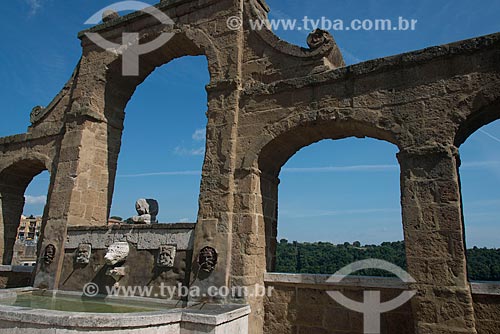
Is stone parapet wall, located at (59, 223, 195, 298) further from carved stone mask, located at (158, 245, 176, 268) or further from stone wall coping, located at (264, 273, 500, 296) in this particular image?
stone wall coping, located at (264, 273, 500, 296)

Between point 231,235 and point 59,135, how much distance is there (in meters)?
4.83

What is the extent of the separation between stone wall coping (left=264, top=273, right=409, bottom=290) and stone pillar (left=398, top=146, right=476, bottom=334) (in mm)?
327

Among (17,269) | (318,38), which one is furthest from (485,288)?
(17,269)

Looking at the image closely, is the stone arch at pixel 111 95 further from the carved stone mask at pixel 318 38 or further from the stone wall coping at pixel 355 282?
the stone wall coping at pixel 355 282

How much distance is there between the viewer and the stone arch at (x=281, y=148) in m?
5.34

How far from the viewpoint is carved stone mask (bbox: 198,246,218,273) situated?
210 inches

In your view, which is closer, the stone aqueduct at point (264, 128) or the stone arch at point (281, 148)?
the stone aqueduct at point (264, 128)

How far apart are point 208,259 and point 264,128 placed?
209 cm

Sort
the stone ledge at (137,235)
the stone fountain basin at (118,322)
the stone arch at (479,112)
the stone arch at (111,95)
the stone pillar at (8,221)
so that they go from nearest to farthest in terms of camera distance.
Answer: the stone fountain basin at (118,322) → the stone arch at (479,112) → the stone ledge at (137,235) → the stone arch at (111,95) → the stone pillar at (8,221)

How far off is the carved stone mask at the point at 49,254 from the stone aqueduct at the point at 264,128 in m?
0.10

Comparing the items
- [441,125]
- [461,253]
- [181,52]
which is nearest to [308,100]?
[441,125]

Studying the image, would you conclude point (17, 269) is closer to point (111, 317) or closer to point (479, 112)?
point (111, 317)

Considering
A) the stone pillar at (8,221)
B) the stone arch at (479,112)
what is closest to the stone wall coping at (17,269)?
the stone pillar at (8,221)

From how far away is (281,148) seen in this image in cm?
590
